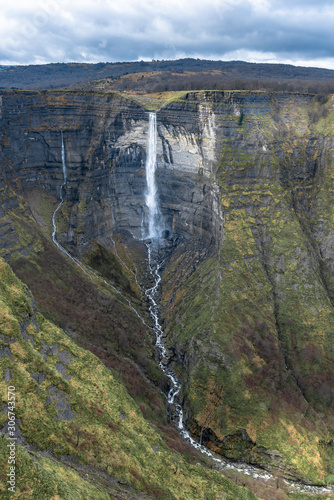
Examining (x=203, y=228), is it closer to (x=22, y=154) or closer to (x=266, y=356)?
(x=266, y=356)

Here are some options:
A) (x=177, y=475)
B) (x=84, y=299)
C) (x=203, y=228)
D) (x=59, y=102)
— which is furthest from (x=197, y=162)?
(x=177, y=475)

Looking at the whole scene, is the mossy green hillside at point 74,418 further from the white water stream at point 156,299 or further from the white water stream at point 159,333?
the white water stream at point 156,299

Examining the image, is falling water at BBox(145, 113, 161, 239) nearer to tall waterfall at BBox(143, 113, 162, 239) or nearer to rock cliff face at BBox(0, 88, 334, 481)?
tall waterfall at BBox(143, 113, 162, 239)

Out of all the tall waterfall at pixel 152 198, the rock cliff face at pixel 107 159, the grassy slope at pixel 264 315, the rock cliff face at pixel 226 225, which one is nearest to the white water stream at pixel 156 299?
the tall waterfall at pixel 152 198

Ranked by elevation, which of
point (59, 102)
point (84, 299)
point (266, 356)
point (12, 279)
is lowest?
point (266, 356)

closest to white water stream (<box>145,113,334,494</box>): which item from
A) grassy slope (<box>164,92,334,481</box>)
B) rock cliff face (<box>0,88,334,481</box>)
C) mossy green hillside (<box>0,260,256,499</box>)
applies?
rock cliff face (<box>0,88,334,481</box>)

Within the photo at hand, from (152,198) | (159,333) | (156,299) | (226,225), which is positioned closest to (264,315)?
(226,225)
